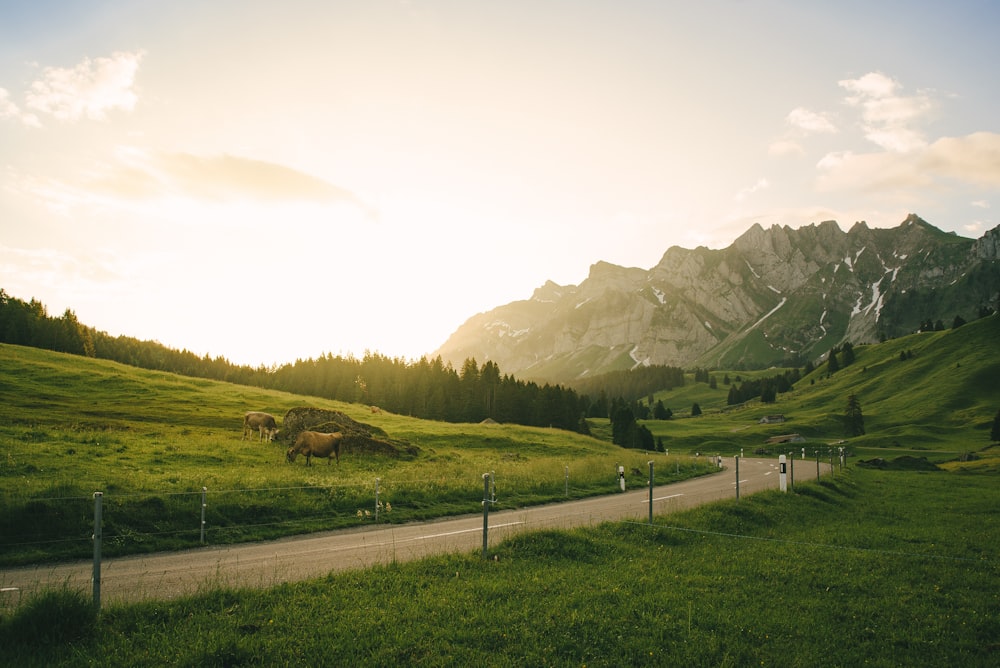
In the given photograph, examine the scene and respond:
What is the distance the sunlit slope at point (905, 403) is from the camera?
350 ft

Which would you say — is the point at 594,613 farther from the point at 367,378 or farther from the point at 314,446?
the point at 367,378

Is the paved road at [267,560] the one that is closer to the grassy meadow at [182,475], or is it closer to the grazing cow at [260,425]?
the grassy meadow at [182,475]

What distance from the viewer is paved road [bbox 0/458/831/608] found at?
11844 mm

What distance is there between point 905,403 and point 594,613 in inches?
6384

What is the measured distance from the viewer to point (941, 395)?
131625 millimetres

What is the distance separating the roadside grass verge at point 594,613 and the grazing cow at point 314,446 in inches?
899

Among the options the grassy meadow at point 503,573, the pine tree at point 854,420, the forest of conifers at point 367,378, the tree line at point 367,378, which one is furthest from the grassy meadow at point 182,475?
the pine tree at point 854,420

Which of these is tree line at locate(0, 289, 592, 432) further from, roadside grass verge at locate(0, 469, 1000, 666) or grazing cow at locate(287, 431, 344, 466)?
roadside grass verge at locate(0, 469, 1000, 666)

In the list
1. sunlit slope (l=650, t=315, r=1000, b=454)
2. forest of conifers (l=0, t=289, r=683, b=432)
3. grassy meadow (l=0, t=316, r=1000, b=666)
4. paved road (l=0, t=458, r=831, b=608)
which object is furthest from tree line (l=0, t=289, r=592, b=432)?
paved road (l=0, t=458, r=831, b=608)

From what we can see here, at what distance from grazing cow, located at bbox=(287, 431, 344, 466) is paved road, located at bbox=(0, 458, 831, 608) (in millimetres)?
13968

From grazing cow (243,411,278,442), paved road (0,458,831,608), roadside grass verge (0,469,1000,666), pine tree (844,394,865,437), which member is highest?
grazing cow (243,411,278,442)

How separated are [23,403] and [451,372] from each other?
8384 centimetres

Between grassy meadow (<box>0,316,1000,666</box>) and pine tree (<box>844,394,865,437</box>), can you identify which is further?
pine tree (<box>844,394,865,437</box>)

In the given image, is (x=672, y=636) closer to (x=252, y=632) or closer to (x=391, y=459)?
(x=252, y=632)
